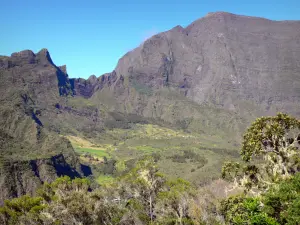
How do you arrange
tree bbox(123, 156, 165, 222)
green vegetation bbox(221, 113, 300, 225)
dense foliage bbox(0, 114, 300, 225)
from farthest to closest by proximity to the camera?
tree bbox(123, 156, 165, 222) < green vegetation bbox(221, 113, 300, 225) < dense foliage bbox(0, 114, 300, 225)

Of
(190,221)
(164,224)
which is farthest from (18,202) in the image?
(190,221)

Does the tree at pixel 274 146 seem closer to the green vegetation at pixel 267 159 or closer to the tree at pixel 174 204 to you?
the green vegetation at pixel 267 159

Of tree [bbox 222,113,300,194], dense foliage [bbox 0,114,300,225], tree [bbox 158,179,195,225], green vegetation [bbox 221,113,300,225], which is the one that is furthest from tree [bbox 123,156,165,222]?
tree [bbox 222,113,300,194]

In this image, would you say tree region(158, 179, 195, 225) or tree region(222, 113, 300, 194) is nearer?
tree region(222, 113, 300, 194)

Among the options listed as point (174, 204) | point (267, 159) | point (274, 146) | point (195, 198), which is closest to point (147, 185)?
point (174, 204)

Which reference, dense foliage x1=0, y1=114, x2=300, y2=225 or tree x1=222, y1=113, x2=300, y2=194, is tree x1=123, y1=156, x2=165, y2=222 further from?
tree x1=222, y1=113, x2=300, y2=194

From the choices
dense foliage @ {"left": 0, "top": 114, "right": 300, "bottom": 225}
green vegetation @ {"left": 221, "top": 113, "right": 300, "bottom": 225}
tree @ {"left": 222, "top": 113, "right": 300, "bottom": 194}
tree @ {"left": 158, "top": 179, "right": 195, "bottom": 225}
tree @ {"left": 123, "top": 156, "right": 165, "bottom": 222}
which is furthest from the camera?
tree @ {"left": 123, "top": 156, "right": 165, "bottom": 222}

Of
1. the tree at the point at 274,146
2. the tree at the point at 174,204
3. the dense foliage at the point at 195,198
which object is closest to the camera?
the dense foliage at the point at 195,198

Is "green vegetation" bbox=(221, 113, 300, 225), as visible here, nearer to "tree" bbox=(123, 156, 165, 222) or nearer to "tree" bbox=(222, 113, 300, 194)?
"tree" bbox=(222, 113, 300, 194)

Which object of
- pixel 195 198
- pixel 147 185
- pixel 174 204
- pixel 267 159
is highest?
pixel 267 159

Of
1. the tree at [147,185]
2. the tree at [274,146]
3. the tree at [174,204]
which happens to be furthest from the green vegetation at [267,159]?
the tree at [147,185]

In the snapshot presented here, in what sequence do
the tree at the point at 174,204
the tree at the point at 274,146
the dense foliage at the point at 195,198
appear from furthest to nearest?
the tree at the point at 174,204, the tree at the point at 274,146, the dense foliage at the point at 195,198

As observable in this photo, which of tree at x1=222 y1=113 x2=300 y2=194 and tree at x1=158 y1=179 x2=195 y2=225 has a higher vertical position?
tree at x1=222 y1=113 x2=300 y2=194

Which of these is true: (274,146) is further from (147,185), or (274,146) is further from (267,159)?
(147,185)
